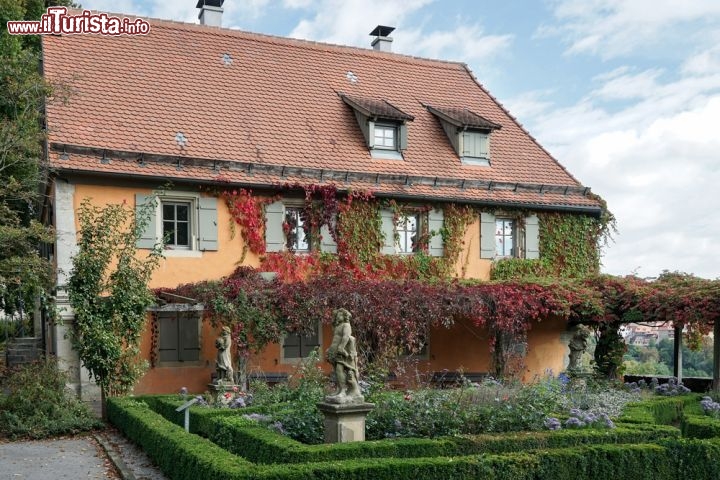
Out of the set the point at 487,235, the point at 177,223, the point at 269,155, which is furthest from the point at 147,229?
the point at 487,235

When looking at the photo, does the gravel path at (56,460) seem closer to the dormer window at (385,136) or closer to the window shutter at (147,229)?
the window shutter at (147,229)

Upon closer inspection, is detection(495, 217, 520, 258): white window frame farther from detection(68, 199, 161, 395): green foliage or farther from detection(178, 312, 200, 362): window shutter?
detection(68, 199, 161, 395): green foliage

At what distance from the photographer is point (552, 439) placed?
10656mm

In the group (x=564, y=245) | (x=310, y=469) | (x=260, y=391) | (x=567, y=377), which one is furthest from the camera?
(x=564, y=245)

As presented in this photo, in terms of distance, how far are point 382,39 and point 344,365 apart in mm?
17961

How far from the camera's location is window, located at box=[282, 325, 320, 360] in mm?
19359

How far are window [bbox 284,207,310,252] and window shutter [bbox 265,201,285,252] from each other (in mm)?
230

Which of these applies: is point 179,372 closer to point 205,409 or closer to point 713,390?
point 205,409

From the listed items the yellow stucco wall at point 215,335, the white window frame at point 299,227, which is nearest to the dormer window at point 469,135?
the yellow stucco wall at point 215,335

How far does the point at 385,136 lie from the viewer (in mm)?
22016

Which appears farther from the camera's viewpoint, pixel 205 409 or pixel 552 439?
pixel 205 409

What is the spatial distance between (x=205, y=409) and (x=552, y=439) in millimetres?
5316

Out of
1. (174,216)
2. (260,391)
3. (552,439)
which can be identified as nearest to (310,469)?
(552,439)

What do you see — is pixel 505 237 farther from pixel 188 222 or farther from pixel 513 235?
pixel 188 222
